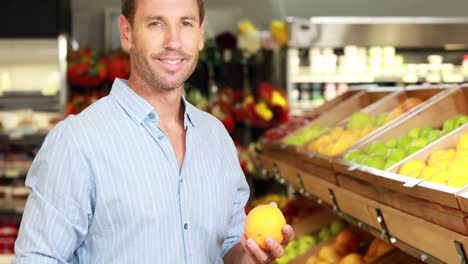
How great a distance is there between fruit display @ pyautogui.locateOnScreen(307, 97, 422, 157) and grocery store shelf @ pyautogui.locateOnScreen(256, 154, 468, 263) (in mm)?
152

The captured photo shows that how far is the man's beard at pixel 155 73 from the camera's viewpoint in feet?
6.46

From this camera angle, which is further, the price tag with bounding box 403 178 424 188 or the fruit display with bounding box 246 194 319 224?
the fruit display with bounding box 246 194 319 224

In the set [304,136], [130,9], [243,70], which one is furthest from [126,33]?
[243,70]

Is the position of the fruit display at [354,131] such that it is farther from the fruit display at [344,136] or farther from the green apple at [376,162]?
the green apple at [376,162]

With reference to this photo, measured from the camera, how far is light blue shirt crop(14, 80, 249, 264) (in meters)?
1.85

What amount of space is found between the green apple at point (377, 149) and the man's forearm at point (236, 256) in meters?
1.34

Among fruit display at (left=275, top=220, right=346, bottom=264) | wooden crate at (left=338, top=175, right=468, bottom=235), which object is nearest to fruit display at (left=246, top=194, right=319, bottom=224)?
fruit display at (left=275, top=220, right=346, bottom=264)

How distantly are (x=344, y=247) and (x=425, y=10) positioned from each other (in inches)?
268

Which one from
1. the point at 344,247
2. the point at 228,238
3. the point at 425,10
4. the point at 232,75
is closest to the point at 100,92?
the point at 232,75

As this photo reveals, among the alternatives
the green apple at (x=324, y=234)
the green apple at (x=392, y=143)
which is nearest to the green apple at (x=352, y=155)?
the green apple at (x=392, y=143)

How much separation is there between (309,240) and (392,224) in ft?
6.15

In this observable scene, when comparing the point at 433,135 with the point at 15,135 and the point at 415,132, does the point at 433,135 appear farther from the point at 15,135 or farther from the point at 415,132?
the point at 15,135

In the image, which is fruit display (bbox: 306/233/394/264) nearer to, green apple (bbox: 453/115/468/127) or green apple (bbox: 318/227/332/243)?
green apple (bbox: 318/227/332/243)

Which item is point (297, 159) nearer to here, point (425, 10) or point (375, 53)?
point (375, 53)
